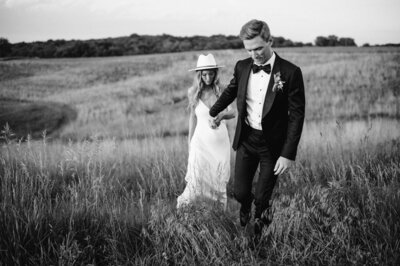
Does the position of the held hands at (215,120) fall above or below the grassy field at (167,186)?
above

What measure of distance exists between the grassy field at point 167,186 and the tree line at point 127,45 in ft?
3.99

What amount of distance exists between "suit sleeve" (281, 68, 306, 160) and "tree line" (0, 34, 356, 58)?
367 inches

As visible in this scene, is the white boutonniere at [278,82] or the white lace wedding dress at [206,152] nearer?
the white boutonniere at [278,82]

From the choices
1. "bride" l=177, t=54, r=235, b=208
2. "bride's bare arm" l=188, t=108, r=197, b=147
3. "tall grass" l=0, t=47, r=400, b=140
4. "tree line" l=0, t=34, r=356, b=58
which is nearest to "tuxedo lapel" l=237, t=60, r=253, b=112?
"bride" l=177, t=54, r=235, b=208

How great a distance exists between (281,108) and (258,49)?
58 cm

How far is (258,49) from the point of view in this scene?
2766mm

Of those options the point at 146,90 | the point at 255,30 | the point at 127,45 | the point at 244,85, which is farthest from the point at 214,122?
the point at 127,45

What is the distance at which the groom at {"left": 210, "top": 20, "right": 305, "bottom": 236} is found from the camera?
8.99ft

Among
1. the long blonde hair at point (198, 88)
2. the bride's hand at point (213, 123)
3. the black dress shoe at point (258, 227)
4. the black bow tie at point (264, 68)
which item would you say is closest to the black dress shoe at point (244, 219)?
the black dress shoe at point (258, 227)

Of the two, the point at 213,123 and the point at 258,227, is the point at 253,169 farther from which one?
the point at 213,123

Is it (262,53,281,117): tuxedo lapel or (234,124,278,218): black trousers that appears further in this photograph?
(234,124,278,218): black trousers

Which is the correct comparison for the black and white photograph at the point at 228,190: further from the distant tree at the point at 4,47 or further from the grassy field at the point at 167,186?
the distant tree at the point at 4,47

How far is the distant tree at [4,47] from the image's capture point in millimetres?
11477

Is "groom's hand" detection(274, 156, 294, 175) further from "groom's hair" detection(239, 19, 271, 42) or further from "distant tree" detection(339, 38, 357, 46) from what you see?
"distant tree" detection(339, 38, 357, 46)
